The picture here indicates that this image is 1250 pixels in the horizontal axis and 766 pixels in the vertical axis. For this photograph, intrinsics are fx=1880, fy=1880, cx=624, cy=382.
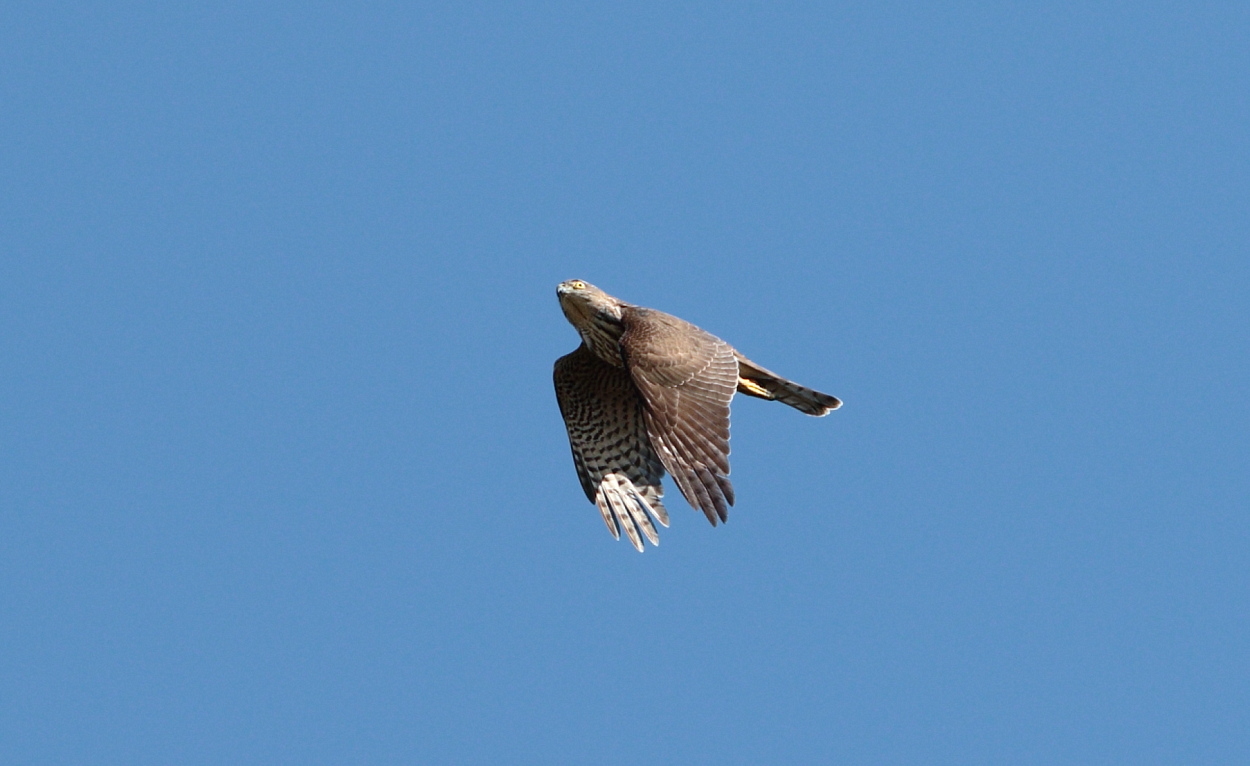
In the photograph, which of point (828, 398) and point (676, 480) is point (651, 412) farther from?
point (828, 398)

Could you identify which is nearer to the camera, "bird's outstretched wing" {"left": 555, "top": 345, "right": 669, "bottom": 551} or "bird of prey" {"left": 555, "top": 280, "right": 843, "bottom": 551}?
"bird of prey" {"left": 555, "top": 280, "right": 843, "bottom": 551}

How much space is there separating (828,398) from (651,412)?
2.25 metres

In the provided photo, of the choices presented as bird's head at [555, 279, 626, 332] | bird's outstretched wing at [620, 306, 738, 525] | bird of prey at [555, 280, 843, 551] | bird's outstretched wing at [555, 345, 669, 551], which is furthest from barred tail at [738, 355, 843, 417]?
bird's head at [555, 279, 626, 332]

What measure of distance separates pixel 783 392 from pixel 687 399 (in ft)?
5.94

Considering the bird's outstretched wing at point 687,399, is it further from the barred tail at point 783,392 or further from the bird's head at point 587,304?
the barred tail at point 783,392

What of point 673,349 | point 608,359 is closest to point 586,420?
point 608,359

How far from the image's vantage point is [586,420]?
16.8m

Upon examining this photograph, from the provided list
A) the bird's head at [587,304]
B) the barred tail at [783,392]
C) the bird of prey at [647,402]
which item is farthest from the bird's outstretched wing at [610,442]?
the barred tail at [783,392]

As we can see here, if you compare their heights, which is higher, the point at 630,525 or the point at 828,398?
the point at 828,398

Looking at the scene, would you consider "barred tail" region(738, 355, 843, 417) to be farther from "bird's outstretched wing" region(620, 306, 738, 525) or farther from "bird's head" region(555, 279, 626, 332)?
"bird's head" region(555, 279, 626, 332)

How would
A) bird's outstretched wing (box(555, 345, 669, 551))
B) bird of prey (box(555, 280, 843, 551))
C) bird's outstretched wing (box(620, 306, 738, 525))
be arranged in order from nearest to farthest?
bird's outstretched wing (box(620, 306, 738, 525)) < bird of prey (box(555, 280, 843, 551)) < bird's outstretched wing (box(555, 345, 669, 551))

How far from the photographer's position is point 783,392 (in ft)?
54.3

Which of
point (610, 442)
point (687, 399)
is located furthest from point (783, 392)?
point (687, 399)

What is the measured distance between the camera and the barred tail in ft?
53.5
